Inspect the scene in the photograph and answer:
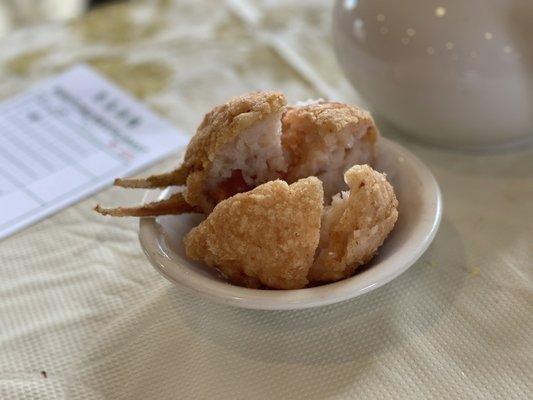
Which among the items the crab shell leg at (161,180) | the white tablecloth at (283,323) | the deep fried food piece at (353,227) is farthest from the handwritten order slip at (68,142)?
the deep fried food piece at (353,227)

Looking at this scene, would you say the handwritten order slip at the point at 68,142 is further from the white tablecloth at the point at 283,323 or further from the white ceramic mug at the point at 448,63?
the white ceramic mug at the point at 448,63

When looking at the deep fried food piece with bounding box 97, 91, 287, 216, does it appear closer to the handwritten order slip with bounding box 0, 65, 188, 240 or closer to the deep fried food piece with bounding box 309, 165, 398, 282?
the deep fried food piece with bounding box 309, 165, 398, 282

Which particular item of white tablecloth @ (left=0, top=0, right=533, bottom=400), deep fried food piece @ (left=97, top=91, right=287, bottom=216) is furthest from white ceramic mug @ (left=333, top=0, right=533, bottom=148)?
deep fried food piece @ (left=97, top=91, right=287, bottom=216)

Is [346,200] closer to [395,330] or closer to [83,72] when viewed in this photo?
[395,330]

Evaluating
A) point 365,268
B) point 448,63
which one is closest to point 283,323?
point 365,268

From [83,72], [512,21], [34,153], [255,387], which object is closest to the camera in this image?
[255,387]

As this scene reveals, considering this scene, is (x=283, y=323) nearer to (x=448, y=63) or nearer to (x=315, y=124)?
(x=315, y=124)

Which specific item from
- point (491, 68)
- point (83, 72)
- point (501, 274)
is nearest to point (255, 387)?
point (501, 274)
